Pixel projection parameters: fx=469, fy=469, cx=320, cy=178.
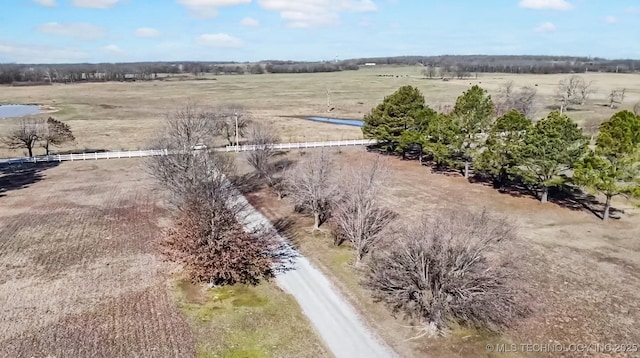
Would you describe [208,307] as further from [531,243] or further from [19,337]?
[531,243]

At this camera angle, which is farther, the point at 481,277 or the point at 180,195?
the point at 180,195

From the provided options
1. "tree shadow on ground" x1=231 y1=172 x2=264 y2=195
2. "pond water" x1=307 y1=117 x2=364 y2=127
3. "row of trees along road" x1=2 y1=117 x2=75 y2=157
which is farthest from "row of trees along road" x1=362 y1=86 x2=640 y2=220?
"row of trees along road" x1=2 y1=117 x2=75 y2=157

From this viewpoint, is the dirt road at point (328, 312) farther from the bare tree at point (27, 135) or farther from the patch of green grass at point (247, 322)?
the bare tree at point (27, 135)

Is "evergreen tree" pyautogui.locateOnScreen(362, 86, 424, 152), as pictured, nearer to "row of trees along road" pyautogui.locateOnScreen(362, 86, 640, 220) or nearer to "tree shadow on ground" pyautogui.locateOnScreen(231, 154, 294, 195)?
"row of trees along road" pyautogui.locateOnScreen(362, 86, 640, 220)

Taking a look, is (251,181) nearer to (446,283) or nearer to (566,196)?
(566,196)

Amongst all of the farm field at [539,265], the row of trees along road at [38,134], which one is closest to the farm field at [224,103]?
the row of trees along road at [38,134]

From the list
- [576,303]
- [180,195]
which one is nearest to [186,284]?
[180,195]
